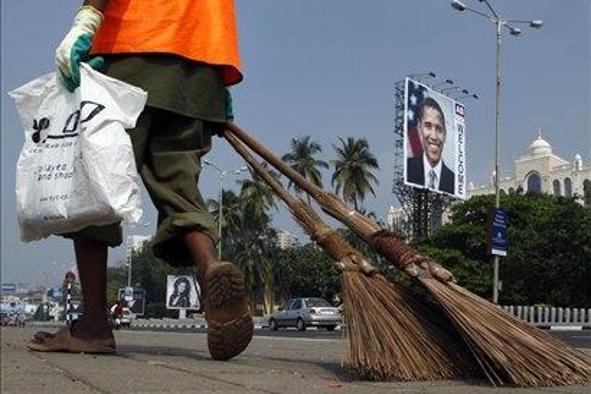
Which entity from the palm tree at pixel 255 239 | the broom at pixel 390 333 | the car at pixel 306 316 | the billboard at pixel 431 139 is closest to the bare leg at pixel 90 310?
the broom at pixel 390 333

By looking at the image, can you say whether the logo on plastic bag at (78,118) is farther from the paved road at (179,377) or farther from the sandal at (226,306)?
the paved road at (179,377)

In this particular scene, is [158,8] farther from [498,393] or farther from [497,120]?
[497,120]

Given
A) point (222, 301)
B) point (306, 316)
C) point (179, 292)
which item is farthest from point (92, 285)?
point (179, 292)

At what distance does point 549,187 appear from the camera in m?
105

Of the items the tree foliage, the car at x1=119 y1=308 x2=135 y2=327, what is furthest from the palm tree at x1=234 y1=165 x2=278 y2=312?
the car at x1=119 y1=308 x2=135 y2=327

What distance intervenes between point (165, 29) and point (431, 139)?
126ft

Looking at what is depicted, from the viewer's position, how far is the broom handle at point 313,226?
413 cm

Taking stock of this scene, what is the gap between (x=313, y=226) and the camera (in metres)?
4.44

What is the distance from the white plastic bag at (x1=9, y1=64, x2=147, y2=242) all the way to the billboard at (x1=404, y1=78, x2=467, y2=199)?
119 ft

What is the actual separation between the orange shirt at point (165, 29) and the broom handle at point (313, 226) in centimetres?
60

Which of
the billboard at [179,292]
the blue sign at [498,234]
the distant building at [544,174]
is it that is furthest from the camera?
the distant building at [544,174]

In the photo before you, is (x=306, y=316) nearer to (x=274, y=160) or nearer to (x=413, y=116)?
(x=413, y=116)

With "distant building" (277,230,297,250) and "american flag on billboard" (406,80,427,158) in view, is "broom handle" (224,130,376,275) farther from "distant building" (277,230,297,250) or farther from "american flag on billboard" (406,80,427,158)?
"distant building" (277,230,297,250)

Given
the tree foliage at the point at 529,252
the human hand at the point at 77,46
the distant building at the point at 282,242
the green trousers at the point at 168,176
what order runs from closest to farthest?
the human hand at the point at 77,46 → the green trousers at the point at 168,176 → the tree foliage at the point at 529,252 → the distant building at the point at 282,242
